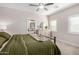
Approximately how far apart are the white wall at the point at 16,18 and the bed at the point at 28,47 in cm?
13

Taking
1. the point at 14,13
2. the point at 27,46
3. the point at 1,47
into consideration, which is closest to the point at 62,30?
the point at 27,46

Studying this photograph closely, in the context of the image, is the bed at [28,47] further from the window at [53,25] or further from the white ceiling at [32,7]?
the white ceiling at [32,7]

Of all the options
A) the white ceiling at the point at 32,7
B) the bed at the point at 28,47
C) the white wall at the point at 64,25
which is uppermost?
the white ceiling at the point at 32,7

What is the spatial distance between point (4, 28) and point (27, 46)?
45 cm

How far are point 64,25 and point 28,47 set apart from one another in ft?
2.11

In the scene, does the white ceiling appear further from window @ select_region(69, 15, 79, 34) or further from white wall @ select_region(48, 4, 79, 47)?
window @ select_region(69, 15, 79, 34)

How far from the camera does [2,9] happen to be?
1841mm

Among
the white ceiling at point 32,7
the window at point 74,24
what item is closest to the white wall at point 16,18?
the white ceiling at point 32,7

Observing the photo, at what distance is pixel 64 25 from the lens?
6.17ft

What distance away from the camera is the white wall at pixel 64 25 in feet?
5.85

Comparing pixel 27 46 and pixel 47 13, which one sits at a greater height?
pixel 47 13

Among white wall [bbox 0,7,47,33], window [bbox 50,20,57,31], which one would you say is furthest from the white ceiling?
window [bbox 50,20,57,31]

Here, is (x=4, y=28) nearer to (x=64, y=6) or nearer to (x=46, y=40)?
(x=46, y=40)

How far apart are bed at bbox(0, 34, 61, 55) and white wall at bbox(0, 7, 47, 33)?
133 millimetres
